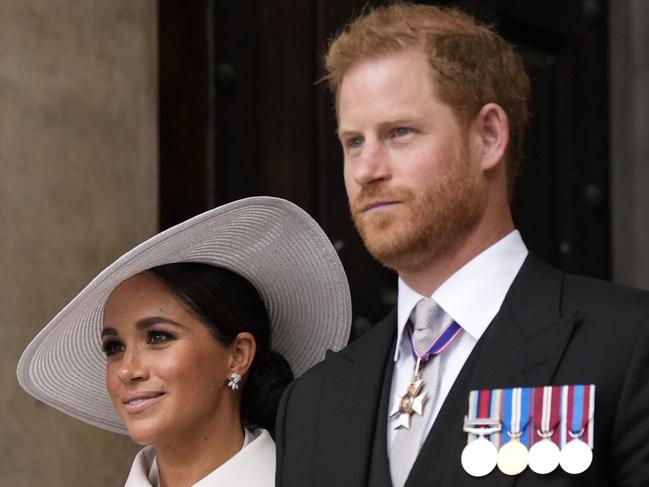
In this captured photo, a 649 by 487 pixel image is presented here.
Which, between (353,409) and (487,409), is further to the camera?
(353,409)

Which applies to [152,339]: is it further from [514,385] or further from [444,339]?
[514,385]

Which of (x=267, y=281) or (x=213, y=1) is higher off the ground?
(x=213, y=1)

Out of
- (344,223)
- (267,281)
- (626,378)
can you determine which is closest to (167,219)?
(344,223)

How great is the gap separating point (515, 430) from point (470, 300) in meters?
0.25

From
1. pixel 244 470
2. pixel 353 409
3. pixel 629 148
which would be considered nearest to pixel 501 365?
pixel 353 409

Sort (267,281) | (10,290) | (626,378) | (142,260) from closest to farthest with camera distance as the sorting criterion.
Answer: (626,378), (142,260), (267,281), (10,290)

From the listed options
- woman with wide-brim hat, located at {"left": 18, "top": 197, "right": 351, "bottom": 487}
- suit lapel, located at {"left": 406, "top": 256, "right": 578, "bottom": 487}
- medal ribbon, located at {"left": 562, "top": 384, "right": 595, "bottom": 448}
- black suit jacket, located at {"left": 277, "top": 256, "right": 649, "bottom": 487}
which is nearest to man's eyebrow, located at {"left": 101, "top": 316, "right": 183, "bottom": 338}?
woman with wide-brim hat, located at {"left": 18, "top": 197, "right": 351, "bottom": 487}

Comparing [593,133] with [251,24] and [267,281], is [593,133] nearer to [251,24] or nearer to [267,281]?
[251,24]

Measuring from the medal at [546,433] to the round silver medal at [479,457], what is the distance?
65 mm

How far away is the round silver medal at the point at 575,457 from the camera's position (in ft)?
7.35

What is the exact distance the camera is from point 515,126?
2580mm

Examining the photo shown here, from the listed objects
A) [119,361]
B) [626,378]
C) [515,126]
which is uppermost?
[515,126]

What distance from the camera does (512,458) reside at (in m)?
2.31

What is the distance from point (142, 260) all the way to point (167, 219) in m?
0.94
